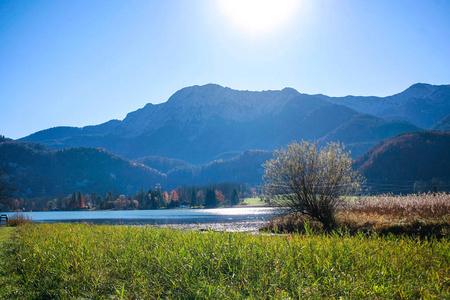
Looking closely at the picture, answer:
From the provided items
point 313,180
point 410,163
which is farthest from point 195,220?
point 410,163

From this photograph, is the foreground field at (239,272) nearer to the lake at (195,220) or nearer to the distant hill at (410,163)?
the lake at (195,220)

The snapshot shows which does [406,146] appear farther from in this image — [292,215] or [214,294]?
[214,294]

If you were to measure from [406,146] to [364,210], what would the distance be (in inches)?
6716

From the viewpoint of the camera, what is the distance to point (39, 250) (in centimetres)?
1114

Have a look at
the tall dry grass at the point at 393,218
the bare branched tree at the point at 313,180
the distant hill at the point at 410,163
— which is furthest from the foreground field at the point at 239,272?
the distant hill at the point at 410,163

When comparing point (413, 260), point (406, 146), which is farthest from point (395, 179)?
point (413, 260)

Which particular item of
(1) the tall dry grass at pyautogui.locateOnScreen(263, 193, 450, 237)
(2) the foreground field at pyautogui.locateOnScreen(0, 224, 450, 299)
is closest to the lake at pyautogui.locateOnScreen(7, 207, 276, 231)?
(2) the foreground field at pyautogui.locateOnScreen(0, 224, 450, 299)

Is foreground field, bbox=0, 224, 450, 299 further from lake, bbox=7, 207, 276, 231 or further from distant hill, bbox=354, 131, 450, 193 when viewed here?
distant hill, bbox=354, 131, 450, 193

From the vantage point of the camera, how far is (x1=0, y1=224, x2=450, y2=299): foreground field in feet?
20.4

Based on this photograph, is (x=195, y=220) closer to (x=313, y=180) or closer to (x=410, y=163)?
(x=313, y=180)

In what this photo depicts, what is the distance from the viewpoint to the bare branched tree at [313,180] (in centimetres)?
2273

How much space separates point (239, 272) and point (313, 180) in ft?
55.2

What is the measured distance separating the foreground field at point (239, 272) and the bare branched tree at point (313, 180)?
13.6m

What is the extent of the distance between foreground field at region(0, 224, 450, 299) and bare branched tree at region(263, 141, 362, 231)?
1360cm
